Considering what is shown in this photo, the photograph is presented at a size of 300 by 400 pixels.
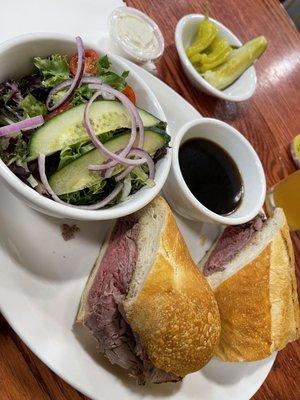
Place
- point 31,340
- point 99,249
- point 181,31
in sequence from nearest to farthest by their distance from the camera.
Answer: point 31,340 → point 99,249 → point 181,31

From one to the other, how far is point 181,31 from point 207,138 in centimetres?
55

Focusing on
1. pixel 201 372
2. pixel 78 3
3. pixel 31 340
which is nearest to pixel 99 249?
pixel 31 340

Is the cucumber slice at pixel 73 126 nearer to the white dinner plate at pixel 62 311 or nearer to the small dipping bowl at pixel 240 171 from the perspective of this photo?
the white dinner plate at pixel 62 311

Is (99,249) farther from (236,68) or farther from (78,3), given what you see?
(236,68)

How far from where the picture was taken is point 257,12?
8.30 ft

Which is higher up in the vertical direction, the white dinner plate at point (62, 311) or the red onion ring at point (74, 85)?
the red onion ring at point (74, 85)

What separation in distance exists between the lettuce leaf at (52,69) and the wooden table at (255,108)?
695 millimetres

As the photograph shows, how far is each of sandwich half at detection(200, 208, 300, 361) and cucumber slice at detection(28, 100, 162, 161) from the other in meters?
0.65

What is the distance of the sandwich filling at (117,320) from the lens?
4.30ft

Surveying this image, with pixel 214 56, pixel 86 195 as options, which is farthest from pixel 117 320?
pixel 214 56

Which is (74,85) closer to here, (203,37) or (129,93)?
(129,93)

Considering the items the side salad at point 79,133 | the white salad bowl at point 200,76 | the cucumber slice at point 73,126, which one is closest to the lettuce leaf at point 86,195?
the side salad at point 79,133

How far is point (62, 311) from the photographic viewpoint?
4.33 feet

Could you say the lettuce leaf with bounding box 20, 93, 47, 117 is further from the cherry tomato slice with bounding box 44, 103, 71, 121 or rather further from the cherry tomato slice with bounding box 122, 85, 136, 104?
the cherry tomato slice with bounding box 122, 85, 136, 104
